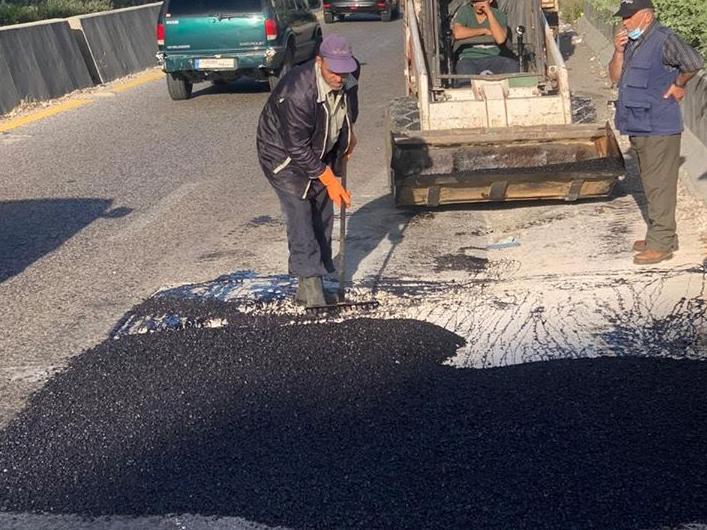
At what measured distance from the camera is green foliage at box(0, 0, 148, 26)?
68.8 ft

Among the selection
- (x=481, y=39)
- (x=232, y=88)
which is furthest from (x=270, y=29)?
(x=481, y=39)

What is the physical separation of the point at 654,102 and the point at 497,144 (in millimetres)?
2134

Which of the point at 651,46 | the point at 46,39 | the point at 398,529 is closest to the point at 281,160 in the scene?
the point at 651,46

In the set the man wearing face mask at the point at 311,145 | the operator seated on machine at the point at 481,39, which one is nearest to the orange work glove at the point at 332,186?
the man wearing face mask at the point at 311,145

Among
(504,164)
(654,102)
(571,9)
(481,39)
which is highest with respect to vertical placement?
(654,102)

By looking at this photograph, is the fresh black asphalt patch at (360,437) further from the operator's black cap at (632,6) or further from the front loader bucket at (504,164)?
the front loader bucket at (504,164)

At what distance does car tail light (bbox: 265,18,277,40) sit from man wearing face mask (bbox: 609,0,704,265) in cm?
999

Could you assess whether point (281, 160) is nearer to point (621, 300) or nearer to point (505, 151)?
point (621, 300)

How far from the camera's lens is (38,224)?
976cm

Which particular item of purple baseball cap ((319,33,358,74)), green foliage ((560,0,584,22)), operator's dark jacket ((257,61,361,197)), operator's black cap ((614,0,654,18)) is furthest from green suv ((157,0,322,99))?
green foliage ((560,0,584,22))

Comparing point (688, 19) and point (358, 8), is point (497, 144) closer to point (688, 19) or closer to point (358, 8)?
point (688, 19)

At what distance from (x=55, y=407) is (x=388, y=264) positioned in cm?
323

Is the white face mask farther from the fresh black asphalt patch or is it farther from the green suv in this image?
the green suv

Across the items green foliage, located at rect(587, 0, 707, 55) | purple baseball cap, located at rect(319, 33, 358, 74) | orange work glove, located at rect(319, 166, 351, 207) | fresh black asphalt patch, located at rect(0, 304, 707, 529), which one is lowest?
green foliage, located at rect(587, 0, 707, 55)
